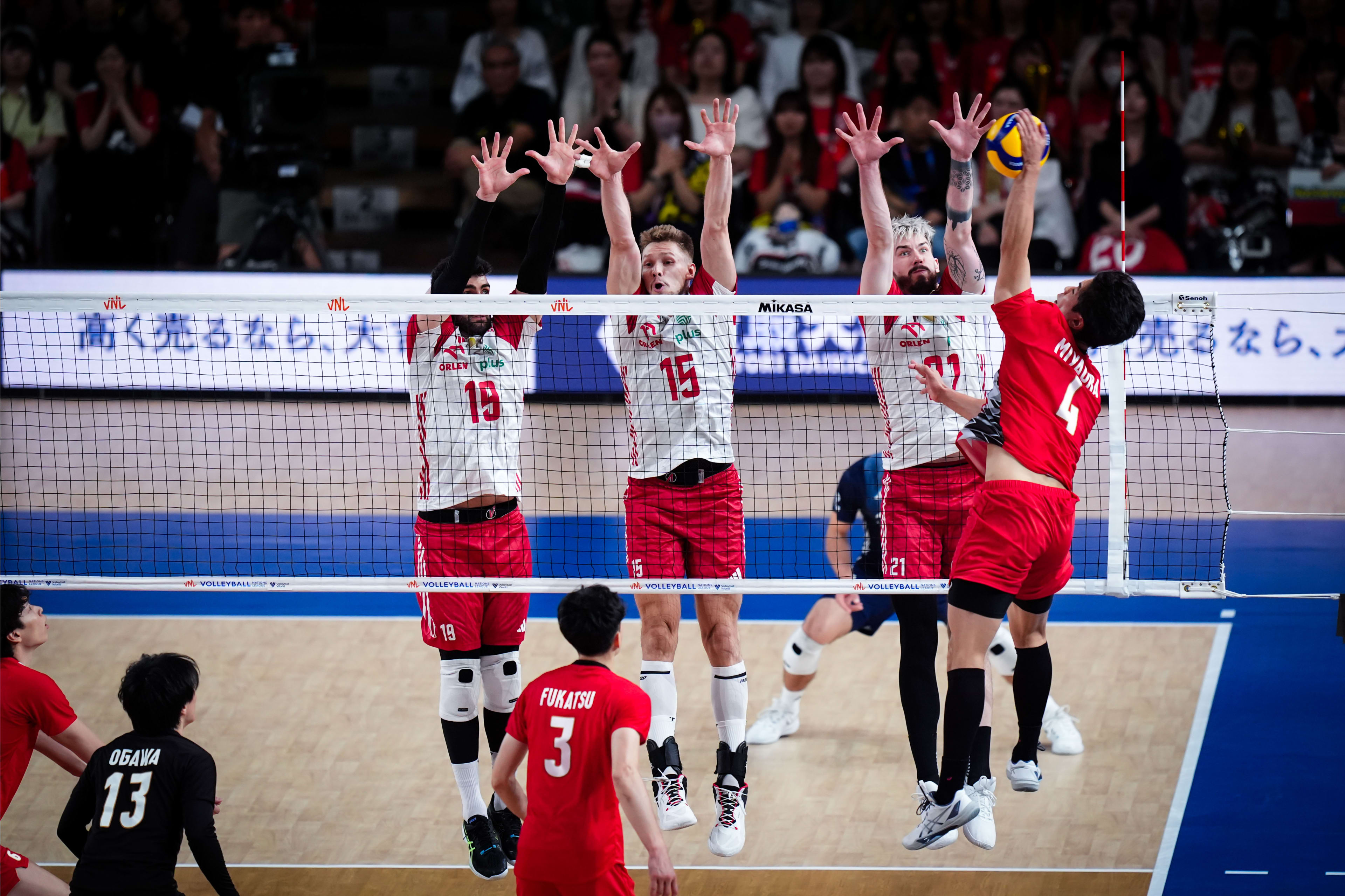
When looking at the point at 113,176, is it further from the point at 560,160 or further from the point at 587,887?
the point at 587,887

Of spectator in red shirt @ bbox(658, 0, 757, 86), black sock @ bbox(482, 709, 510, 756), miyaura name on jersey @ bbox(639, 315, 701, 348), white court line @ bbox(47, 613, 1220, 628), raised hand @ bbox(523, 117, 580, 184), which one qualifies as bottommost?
white court line @ bbox(47, 613, 1220, 628)

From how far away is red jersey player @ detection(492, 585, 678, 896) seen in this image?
5996 mm

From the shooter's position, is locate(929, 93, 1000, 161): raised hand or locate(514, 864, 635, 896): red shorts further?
locate(929, 93, 1000, 161): raised hand

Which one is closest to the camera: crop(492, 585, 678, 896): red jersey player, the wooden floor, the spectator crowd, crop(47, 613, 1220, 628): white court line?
crop(492, 585, 678, 896): red jersey player

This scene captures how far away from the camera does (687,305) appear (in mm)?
7301

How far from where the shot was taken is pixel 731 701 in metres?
7.64

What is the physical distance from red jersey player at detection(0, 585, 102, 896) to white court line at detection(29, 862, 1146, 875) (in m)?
1.28

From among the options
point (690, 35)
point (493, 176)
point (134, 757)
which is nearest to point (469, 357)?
point (493, 176)

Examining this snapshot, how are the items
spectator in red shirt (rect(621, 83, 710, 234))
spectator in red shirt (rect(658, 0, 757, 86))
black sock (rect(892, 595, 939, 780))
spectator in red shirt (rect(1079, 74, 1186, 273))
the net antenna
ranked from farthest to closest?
spectator in red shirt (rect(658, 0, 757, 86)) < spectator in red shirt (rect(621, 83, 710, 234)) < spectator in red shirt (rect(1079, 74, 1186, 273)) < the net antenna < black sock (rect(892, 595, 939, 780))

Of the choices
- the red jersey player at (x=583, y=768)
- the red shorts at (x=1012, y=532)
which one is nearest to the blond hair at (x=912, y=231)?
the red shorts at (x=1012, y=532)

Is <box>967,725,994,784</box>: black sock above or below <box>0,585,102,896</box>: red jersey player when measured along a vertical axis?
below

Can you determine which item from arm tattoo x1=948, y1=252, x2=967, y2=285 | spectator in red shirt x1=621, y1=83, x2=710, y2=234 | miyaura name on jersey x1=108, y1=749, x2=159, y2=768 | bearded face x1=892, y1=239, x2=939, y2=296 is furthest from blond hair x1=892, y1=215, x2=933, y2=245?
spectator in red shirt x1=621, y1=83, x2=710, y2=234

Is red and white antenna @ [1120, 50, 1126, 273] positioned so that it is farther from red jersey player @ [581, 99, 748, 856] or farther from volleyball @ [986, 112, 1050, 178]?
red jersey player @ [581, 99, 748, 856]

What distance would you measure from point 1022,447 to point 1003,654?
2.88m
